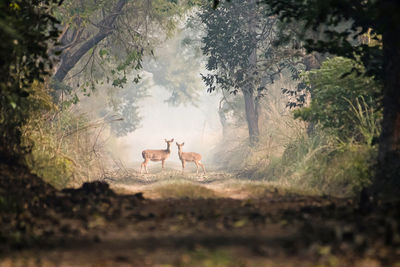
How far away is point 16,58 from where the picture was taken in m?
7.94

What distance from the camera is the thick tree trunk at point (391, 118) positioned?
329 inches

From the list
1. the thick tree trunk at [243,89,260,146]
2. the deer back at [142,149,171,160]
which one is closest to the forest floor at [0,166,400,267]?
the thick tree trunk at [243,89,260,146]

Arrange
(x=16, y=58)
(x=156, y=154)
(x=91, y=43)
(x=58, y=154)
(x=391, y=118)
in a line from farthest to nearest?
1. (x=156, y=154)
2. (x=91, y=43)
3. (x=58, y=154)
4. (x=391, y=118)
5. (x=16, y=58)

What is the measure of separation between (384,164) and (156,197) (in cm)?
374

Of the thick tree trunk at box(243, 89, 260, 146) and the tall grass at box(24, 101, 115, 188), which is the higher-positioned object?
the thick tree trunk at box(243, 89, 260, 146)

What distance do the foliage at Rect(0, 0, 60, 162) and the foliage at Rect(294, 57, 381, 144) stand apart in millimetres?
5783

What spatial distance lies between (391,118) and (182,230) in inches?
168

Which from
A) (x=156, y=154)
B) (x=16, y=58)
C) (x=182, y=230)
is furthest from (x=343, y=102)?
(x=156, y=154)

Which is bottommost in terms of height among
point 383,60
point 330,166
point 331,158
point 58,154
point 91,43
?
point 330,166

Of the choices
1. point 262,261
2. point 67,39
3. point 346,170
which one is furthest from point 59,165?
point 67,39

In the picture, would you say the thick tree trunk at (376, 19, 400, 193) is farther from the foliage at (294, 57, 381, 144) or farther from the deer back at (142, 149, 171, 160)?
the deer back at (142, 149, 171, 160)

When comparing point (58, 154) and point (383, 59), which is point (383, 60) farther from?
point (58, 154)

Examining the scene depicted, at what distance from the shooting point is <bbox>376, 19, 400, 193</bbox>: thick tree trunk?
8367 mm

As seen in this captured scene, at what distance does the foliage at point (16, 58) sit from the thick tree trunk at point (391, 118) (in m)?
4.84
